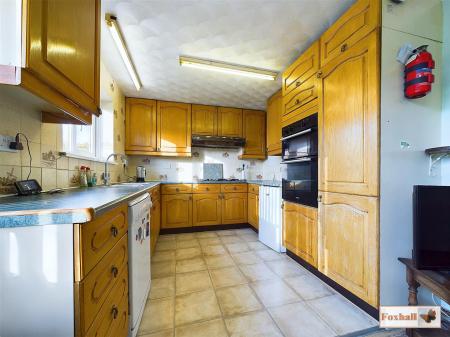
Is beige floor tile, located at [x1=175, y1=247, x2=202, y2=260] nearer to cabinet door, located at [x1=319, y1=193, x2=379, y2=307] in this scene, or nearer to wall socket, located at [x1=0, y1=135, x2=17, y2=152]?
cabinet door, located at [x1=319, y1=193, x2=379, y2=307]

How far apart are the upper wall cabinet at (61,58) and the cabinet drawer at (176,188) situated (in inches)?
80.6

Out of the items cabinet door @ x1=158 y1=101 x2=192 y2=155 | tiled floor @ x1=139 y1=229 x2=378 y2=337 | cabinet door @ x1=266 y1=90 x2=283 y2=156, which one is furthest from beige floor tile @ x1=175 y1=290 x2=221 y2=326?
cabinet door @ x1=158 y1=101 x2=192 y2=155

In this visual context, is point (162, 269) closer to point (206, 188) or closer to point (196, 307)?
point (196, 307)

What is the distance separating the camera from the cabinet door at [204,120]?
11.6 feet

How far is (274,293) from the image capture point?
1617 millimetres

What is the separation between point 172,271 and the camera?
6.49ft

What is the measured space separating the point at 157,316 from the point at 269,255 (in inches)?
56.4

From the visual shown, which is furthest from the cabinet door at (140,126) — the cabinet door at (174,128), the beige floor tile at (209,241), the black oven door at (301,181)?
the black oven door at (301,181)

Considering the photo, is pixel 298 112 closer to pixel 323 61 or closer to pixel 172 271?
pixel 323 61

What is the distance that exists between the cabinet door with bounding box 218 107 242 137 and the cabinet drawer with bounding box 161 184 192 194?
116 cm

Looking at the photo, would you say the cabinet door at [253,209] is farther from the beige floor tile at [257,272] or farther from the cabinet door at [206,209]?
the beige floor tile at [257,272]

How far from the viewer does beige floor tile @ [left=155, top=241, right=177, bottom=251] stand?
103 inches

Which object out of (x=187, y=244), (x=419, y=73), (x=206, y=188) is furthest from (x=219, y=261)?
(x=419, y=73)

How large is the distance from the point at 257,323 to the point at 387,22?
2138mm
